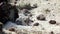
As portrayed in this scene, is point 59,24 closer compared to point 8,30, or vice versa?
point 8,30

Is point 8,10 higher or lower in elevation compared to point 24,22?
higher

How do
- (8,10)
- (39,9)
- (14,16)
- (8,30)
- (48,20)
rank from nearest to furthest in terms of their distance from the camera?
(8,30) → (8,10) → (14,16) → (48,20) → (39,9)

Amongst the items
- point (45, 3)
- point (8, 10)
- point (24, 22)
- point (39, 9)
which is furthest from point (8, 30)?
point (45, 3)

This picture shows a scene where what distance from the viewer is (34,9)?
9.67 meters

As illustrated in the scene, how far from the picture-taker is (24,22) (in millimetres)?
7359

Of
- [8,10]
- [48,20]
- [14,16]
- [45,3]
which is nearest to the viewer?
[8,10]

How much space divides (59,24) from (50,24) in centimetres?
28

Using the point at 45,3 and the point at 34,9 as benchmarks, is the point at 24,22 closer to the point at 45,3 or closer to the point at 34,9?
the point at 34,9

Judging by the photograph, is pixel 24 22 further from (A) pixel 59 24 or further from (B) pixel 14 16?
(A) pixel 59 24

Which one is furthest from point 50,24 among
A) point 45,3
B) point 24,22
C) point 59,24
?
point 45,3

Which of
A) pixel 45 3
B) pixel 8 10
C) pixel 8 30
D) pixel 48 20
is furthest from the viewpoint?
pixel 45 3

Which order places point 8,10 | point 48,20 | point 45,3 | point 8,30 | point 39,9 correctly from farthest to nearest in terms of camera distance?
1. point 45,3
2. point 39,9
3. point 48,20
4. point 8,10
5. point 8,30

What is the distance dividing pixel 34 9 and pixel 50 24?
8.21ft

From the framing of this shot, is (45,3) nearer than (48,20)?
No
